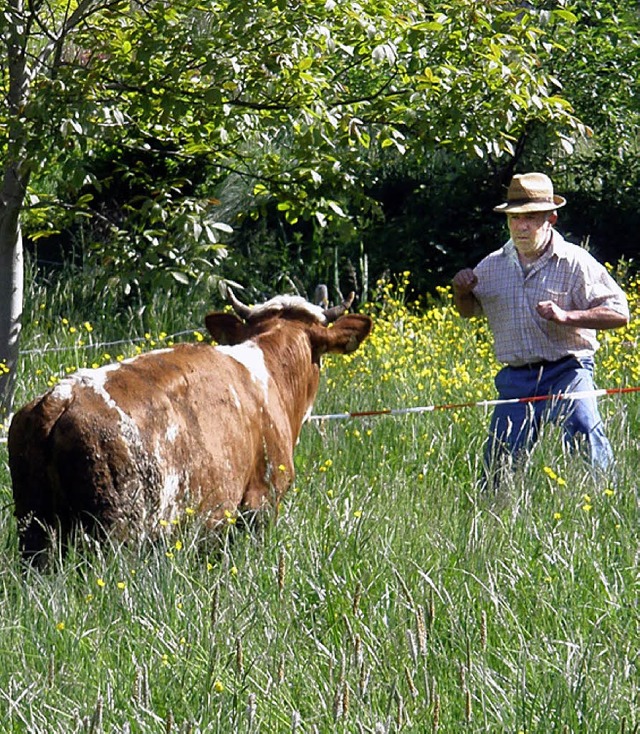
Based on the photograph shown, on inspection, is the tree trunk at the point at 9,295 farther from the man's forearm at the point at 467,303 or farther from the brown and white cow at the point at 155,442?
the man's forearm at the point at 467,303

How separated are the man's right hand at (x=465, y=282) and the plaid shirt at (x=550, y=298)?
15 centimetres

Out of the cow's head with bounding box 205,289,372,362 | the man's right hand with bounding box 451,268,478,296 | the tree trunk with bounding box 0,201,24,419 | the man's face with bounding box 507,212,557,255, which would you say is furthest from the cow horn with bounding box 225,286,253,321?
the tree trunk with bounding box 0,201,24,419

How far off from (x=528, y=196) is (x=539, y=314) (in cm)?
63

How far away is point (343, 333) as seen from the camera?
726 cm

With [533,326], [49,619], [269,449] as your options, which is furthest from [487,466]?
[49,619]

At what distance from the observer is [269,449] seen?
6.54 m

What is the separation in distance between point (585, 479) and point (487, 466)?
0.95 m

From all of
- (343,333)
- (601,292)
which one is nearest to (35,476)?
(343,333)

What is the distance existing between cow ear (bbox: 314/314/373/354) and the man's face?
2.81ft

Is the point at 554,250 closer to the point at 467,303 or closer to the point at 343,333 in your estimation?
the point at 467,303

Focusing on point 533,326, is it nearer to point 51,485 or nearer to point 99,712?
point 51,485

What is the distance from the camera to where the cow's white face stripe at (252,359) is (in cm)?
664

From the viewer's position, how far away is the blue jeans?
7.00 metres

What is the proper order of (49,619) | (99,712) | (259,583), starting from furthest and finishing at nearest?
(259,583)
(49,619)
(99,712)
